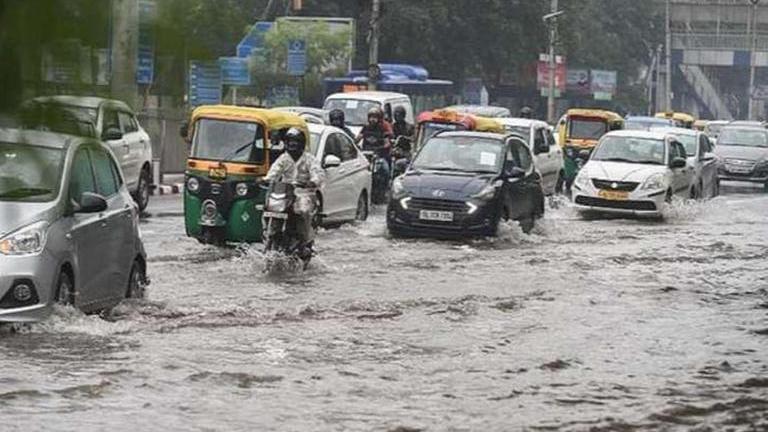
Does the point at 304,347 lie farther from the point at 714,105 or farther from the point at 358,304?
the point at 714,105

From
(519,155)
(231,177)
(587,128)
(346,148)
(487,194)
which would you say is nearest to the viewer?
(231,177)

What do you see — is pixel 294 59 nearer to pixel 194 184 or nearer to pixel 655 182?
pixel 194 184

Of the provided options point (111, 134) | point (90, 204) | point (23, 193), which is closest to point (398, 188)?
point (90, 204)

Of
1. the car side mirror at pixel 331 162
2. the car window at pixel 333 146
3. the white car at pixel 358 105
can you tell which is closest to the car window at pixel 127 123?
the car side mirror at pixel 331 162

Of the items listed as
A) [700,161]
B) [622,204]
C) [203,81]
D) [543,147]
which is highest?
[203,81]

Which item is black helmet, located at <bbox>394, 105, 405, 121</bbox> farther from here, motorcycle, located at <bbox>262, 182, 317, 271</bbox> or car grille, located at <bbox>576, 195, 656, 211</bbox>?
motorcycle, located at <bbox>262, 182, 317, 271</bbox>

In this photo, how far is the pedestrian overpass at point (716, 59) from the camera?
61188 millimetres

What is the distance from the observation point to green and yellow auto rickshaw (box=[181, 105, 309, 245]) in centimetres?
1552

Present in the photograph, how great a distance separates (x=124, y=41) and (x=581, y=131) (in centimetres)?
3043

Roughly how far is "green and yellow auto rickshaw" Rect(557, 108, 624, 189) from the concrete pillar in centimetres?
2907

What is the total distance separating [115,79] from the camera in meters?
1.77

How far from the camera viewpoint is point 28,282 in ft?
30.1

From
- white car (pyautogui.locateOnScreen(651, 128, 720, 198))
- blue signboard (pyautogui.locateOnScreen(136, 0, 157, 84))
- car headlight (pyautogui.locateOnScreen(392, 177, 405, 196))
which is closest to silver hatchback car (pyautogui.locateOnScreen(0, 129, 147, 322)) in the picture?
blue signboard (pyautogui.locateOnScreen(136, 0, 157, 84))

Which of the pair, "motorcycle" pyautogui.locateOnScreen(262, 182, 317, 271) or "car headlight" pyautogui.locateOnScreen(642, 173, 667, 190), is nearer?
"motorcycle" pyautogui.locateOnScreen(262, 182, 317, 271)
